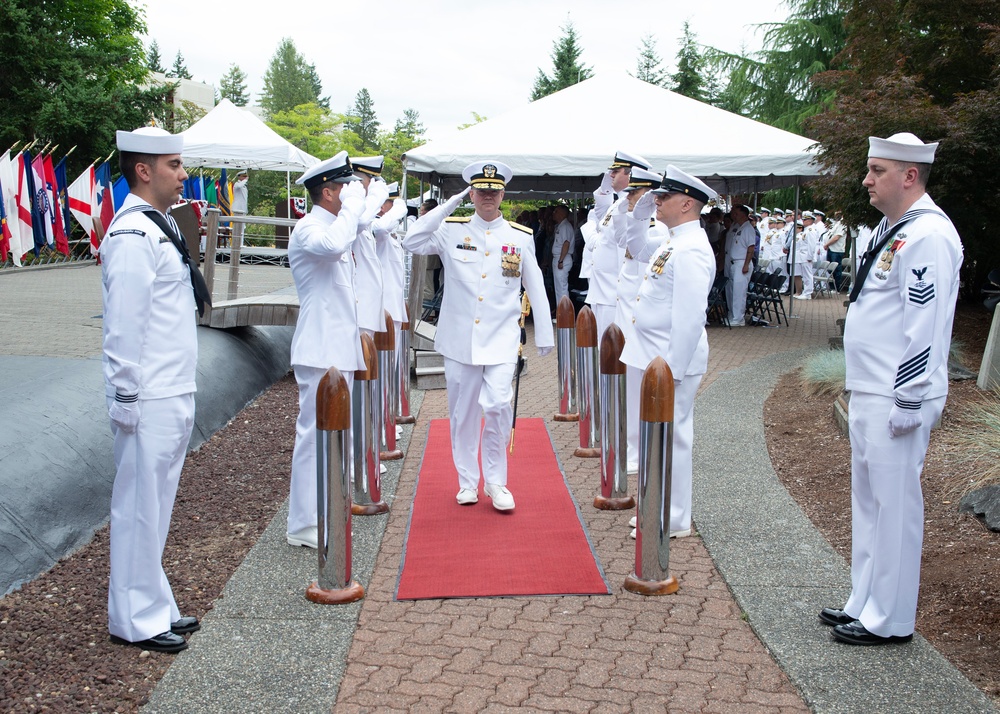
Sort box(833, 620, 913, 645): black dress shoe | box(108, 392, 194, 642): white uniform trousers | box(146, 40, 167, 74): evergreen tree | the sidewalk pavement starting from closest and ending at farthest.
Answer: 1. the sidewalk pavement
2. box(108, 392, 194, 642): white uniform trousers
3. box(833, 620, 913, 645): black dress shoe
4. box(146, 40, 167, 74): evergreen tree

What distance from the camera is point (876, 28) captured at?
14.2 metres

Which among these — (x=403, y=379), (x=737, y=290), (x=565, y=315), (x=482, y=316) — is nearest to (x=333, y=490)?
(x=482, y=316)

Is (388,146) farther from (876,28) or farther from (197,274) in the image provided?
(197,274)

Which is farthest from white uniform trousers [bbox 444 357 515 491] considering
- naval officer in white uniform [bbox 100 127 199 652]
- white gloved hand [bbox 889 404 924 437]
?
white gloved hand [bbox 889 404 924 437]

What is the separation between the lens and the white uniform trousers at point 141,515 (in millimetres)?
4113

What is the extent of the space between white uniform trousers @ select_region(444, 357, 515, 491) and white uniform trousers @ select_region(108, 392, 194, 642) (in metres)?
2.47

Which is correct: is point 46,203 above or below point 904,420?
above

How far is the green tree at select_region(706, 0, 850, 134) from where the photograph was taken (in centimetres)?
3850

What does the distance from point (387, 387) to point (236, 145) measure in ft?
50.4

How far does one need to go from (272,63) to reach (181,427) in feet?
328

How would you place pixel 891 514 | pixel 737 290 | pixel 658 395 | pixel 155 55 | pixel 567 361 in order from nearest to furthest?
pixel 891 514 → pixel 658 395 → pixel 567 361 → pixel 737 290 → pixel 155 55

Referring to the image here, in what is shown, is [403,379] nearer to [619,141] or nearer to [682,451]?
[682,451]

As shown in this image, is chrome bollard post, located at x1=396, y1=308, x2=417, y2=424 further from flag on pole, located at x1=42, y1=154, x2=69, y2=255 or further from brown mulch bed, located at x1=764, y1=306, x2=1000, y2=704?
flag on pole, located at x1=42, y1=154, x2=69, y2=255

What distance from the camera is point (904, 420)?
399 centimetres
